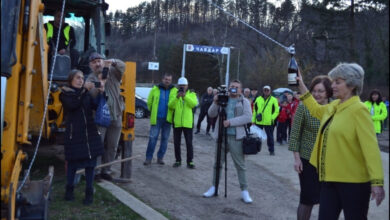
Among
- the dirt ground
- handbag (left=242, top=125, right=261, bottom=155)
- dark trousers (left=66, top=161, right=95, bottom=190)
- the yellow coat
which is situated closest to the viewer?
the yellow coat

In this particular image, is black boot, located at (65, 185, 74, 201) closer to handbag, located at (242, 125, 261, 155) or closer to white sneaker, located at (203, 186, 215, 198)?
white sneaker, located at (203, 186, 215, 198)

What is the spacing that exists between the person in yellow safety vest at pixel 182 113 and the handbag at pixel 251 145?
3.14m

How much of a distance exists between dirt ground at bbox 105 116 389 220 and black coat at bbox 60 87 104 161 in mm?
1322

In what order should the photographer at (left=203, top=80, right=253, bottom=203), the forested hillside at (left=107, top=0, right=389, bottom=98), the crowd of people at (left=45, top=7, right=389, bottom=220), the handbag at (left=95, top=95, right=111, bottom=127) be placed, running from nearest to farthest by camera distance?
the forested hillside at (left=107, top=0, right=389, bottom=98)
the crowd of people at (left=45, top=7, right=389, bottom=220)
the handbag at (left=95, top=95, right=111, bottom=127)
the photographer at (left=203, top=80, right=253, bottom=203)

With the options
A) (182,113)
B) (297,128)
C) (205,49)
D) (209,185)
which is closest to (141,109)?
(205,49)

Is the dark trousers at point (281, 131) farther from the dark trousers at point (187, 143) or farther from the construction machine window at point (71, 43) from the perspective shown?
the construction machine window at point (71, 43)

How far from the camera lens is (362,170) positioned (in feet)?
13.0

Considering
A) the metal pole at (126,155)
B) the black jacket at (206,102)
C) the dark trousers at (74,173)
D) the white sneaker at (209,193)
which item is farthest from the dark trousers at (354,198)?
the black jacket at (206,102)

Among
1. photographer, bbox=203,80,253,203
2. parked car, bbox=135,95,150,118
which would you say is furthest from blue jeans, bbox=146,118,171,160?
parked car, bbox=135,95,150,118

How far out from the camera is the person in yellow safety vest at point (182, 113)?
1043 cm

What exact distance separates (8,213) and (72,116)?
3104 millimetres

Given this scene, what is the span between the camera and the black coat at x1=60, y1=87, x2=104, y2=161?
612cm

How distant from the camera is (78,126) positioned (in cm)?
614

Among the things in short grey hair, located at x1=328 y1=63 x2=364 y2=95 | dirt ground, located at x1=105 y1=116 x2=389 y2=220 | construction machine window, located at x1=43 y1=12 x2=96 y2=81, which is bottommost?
dirt ground, located at x1=105 y1=116 x2=389 y2=220
